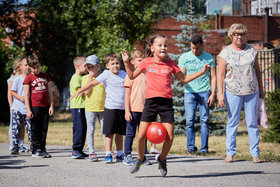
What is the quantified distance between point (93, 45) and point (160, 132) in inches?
986

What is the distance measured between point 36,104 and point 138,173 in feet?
10.2

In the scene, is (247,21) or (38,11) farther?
(247,21)

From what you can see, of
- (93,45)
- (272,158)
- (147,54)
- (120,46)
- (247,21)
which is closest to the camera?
(147,54)

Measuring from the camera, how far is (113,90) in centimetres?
741

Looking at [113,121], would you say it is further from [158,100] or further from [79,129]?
[158,100]

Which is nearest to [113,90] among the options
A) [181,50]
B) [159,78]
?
[159,78]

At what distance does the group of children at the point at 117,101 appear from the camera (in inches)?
229

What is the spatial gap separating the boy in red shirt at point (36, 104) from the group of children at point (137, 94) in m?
0.87

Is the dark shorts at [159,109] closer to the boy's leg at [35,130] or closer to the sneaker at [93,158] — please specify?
the sneaker at [93,158]

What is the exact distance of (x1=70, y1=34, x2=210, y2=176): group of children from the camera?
229 inches

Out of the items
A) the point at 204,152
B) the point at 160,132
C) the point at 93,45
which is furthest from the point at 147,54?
the point at 93,45

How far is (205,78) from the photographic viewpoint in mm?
8359

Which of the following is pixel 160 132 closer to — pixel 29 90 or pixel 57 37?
pixel 29 90

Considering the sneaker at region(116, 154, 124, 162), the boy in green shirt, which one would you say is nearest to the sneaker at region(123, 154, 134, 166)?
the sneaker at region(116, 154, 124, 162)
